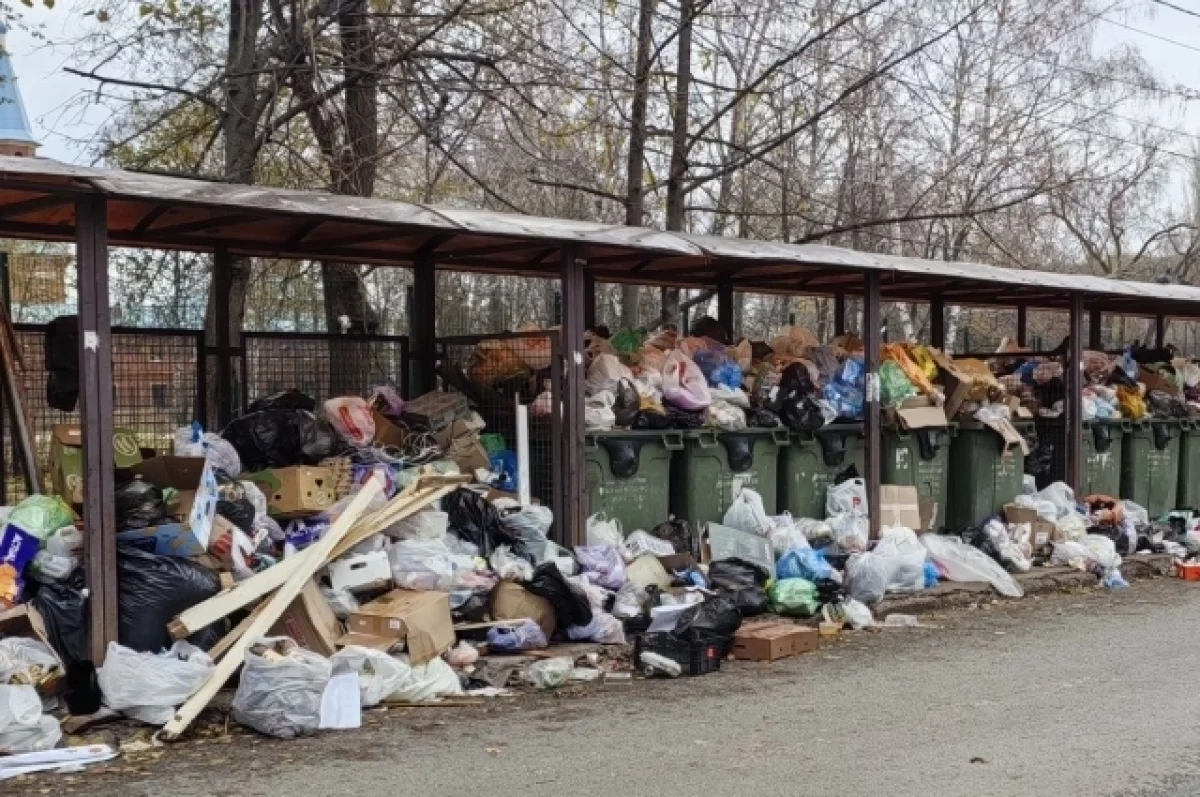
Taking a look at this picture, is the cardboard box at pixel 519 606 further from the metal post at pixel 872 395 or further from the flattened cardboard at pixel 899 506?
the flattened cardboard at pixel 899 506

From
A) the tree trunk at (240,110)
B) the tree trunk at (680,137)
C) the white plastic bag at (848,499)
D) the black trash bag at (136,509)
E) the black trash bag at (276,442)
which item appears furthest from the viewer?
the tree trunk at (680,137)

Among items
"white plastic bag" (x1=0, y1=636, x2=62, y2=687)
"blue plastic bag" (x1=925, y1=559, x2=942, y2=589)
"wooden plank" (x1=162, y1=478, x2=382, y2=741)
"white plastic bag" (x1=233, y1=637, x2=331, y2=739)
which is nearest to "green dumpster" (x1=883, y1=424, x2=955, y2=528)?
"blue plastic bag" (x1=925, y1=559, x2=942, y2=589)

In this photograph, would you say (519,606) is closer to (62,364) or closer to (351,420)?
(351,420)

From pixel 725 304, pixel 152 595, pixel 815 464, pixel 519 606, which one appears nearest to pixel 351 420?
pixel 519 606

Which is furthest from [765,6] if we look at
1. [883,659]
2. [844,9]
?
[883,659]

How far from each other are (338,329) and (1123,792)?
8.44 m

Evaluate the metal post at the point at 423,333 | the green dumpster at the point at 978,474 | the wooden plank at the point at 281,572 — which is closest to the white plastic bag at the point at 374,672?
the wooden plank at the point at 281,572

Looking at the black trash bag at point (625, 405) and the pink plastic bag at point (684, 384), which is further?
the pink plastic bag at point (684, 384)

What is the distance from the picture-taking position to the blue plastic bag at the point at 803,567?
8.40 metres

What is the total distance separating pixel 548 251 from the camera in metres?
9.07

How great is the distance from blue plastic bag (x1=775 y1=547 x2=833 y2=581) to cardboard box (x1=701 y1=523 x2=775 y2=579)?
111 millimetres

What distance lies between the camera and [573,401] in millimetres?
7879

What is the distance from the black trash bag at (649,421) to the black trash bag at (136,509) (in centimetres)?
352

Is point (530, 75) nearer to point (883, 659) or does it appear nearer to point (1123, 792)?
point (883, 659)
